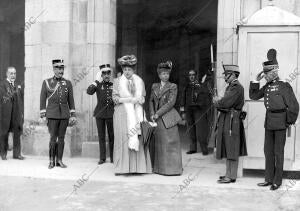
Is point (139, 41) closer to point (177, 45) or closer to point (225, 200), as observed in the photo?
point (177, 45)

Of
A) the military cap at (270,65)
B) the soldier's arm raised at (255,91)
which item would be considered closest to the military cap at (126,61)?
the soldier's arm raised at (255,91)

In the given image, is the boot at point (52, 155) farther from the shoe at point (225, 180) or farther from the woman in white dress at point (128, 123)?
the shoe at point (225, 180)

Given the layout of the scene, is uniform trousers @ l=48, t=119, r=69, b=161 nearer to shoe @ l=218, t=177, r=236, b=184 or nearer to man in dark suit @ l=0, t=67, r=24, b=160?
man in dark suit @ l=0, t=67, r=24, b=160

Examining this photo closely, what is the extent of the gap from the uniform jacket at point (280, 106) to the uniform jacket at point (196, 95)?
10.6ft

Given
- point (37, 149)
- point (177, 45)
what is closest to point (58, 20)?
point (37, 149)

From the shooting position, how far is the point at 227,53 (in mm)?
8945

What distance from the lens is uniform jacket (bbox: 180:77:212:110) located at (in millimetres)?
10156

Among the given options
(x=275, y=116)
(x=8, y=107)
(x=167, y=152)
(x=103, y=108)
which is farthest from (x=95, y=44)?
(x=275, y=116)

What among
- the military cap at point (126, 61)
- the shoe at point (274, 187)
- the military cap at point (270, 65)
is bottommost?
the shoe at point (274, 187)

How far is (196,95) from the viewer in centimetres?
1013

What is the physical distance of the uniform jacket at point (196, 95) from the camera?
1016cm

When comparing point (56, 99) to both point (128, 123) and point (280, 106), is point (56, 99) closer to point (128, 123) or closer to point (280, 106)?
point (128, 123)

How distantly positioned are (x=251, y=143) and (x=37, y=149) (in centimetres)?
427

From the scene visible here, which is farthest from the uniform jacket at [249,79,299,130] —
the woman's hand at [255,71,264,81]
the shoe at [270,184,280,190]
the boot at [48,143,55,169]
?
the boot at [48,143,55,169]
